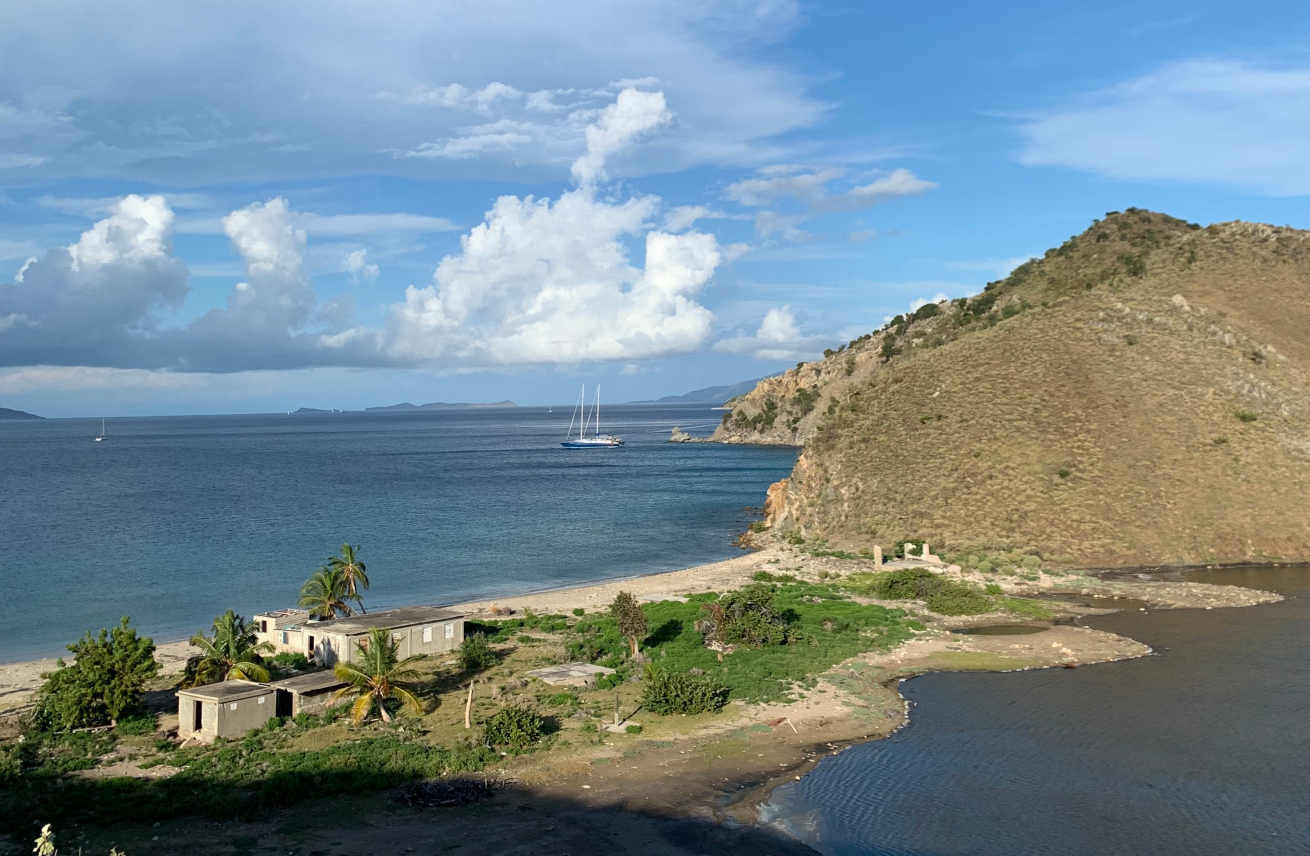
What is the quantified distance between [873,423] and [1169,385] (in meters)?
22.7

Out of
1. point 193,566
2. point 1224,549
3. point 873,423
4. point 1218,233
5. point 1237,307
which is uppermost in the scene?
point 1218,233

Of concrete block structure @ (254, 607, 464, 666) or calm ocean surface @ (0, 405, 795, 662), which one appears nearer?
concrete block structure @ (254, 607, 464, 666)

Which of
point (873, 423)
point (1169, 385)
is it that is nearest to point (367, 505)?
point (873, 423)

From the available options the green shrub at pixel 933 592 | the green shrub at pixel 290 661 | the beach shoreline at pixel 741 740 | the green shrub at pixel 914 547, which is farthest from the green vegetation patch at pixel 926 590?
the green shrub at pixel 290 661

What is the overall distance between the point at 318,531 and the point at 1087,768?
69.4 m

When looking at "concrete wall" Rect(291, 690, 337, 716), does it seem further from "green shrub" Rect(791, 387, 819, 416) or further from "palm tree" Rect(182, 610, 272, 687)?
"green shrub" Rect(791, 387, 819, 416)

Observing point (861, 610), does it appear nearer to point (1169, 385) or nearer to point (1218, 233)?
point (1169, 385)

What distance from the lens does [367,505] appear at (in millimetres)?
98125

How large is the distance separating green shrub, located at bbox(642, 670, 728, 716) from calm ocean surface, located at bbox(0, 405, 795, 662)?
28.4 meters

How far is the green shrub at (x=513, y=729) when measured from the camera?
2564cm

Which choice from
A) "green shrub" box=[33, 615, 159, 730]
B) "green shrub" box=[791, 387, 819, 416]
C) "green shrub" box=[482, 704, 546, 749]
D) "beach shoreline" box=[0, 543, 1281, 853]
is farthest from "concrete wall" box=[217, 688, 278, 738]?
"green shrub" box=[791, 387, 819, 416]

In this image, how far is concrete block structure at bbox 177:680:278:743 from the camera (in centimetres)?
2652

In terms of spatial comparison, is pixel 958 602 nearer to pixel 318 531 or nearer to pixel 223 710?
pixel 223 710

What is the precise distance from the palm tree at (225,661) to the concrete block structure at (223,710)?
1.22m
